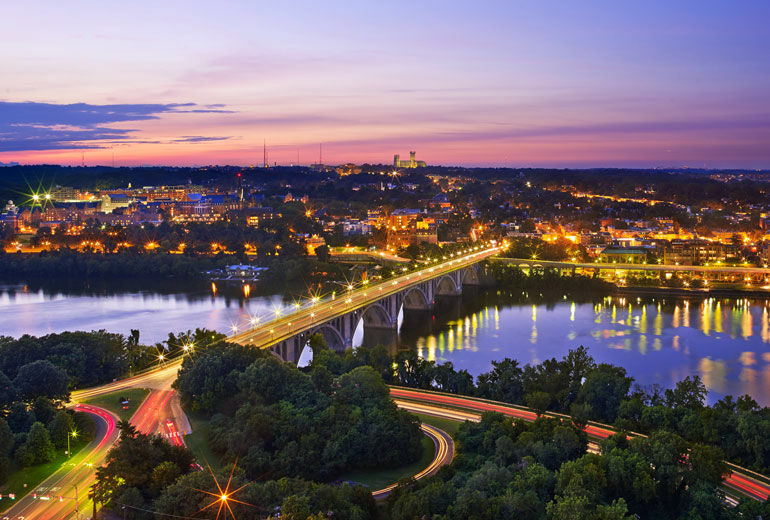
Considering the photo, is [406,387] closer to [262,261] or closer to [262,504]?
[262,504]

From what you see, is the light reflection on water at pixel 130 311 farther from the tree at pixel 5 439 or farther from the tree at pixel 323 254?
the tree at pixel 5 439

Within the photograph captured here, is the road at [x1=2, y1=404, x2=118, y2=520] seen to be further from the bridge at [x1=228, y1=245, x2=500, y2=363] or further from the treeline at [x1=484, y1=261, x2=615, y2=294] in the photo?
the treeline at [x1=484, y1=261, x2=615, y2=294]

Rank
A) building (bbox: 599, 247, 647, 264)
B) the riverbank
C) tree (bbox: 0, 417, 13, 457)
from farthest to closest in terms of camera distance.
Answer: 1. building (bbox: 599, 247, 647, 264)
2. the riverbank
3. tree (bbox: 0, 417, 13, 457)

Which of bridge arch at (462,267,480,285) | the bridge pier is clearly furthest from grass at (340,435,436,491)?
bridge arch at (462,267,480,285)

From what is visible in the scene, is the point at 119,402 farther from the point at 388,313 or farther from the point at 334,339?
the point at 388,313

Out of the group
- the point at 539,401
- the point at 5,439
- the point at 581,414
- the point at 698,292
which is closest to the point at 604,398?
the point at 581,414
